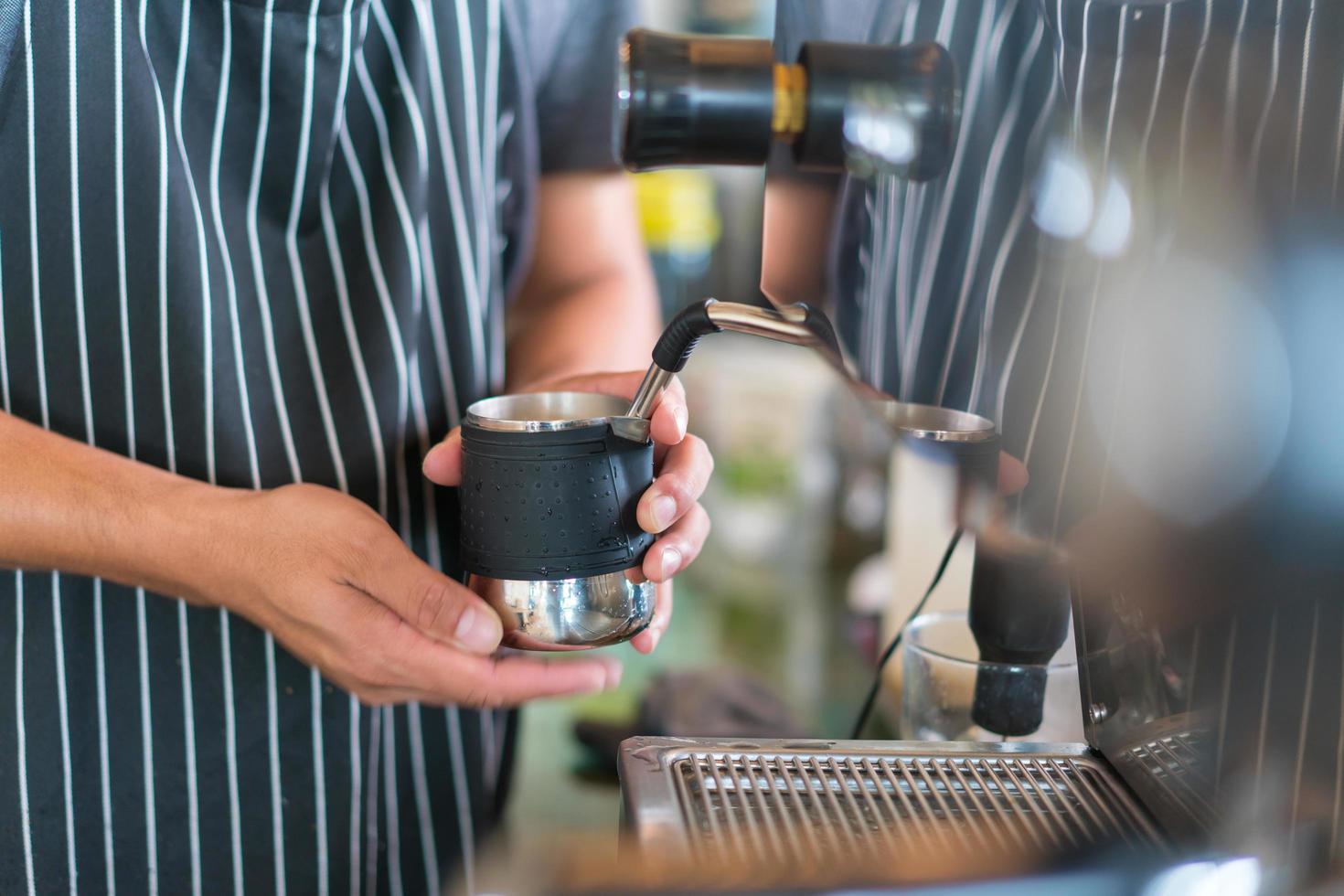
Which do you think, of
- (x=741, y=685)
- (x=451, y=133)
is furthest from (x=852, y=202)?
(x=741, y=685)

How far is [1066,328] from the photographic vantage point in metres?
0.39

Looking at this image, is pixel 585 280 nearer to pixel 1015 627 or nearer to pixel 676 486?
pixel 676 486

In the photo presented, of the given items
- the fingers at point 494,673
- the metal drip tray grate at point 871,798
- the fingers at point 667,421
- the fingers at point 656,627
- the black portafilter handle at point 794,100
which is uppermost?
the black portafilter handle at point 794,100

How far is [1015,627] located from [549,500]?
22 centimetres

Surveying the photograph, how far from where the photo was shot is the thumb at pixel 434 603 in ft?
1.76

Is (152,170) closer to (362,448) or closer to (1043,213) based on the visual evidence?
(362,448)

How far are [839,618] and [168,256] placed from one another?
4.96 ft

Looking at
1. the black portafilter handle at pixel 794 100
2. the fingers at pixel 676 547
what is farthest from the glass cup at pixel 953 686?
the black portafilter handle at pixel 794 100

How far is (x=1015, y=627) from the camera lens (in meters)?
0.48

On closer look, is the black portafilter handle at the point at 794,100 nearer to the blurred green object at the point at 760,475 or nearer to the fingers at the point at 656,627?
the fingers at the point at 656,627

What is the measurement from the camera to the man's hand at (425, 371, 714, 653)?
53 cm

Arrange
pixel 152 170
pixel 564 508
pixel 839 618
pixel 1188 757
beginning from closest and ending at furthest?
pixel 1188 757 → pixel 564 508 → pixel 152 170 → pixel 839 618

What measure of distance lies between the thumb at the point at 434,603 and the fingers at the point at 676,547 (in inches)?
3.3

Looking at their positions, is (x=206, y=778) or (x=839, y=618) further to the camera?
(x=839, y=618)
